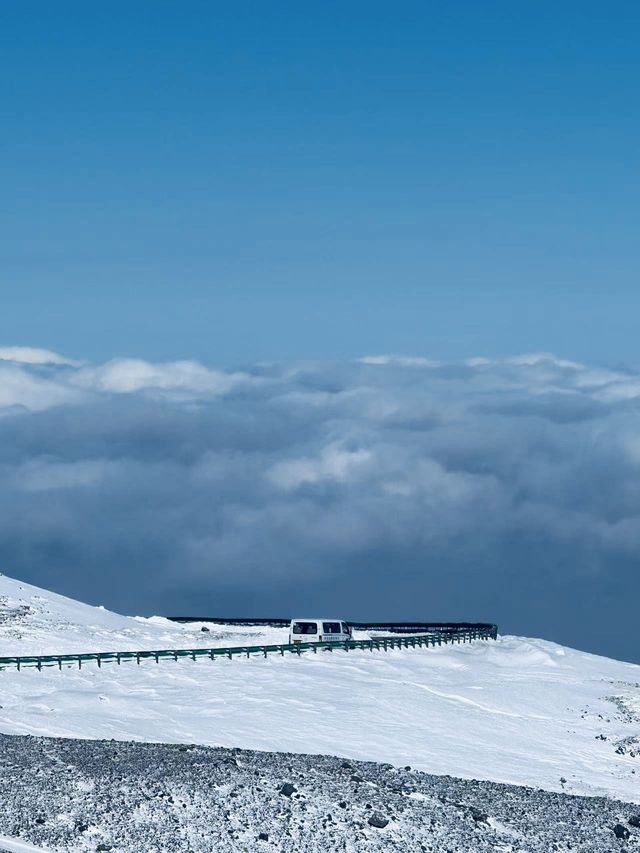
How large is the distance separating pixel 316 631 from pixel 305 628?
0.57 metres

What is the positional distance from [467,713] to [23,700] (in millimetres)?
18167

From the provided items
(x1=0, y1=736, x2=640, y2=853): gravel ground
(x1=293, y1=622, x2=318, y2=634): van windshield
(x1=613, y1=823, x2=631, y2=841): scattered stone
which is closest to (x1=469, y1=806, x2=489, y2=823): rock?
(x1=0, y1=736, x2=640, y2=853): gravel ground

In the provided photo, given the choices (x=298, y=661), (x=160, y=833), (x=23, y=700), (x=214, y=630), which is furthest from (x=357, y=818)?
(x=214, y=630)

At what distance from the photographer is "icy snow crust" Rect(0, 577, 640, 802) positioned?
1612 inches

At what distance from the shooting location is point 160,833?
25.9 m

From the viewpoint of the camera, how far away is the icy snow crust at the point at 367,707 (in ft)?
134

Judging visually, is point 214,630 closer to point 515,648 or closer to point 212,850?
point 515,648

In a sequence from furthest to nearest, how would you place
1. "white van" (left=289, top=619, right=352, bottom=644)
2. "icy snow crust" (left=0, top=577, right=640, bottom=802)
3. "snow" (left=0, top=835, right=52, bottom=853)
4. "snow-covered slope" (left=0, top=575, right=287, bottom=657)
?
"snow-covered slope" (left=0, top=575, right=287, bottom=657)
"white van" (left=289, top=619, right=352, bottom=644)
"icy snow crust" (left=0, top=577, right=640, bottom=802)
"snow" (left=0, top=835, right=52, bottom=853)

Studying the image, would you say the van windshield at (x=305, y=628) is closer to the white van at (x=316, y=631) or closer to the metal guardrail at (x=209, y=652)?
the white van at (x=316, y=631)

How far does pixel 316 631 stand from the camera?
66062mm

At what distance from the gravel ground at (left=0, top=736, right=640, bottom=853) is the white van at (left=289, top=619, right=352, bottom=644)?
105 ft

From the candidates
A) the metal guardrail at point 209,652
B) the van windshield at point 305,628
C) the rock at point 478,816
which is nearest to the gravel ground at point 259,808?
the rock at point 478,816

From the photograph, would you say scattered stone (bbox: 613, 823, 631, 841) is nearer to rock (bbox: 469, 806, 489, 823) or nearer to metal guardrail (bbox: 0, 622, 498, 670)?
rock (bbox: 469, 806, 489, 823)

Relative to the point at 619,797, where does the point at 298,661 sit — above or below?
above
